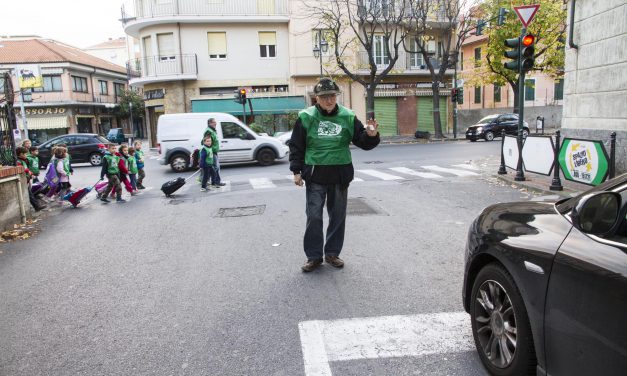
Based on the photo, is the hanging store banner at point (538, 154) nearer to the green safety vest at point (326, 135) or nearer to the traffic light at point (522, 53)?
the traffic light at point (522, 53)

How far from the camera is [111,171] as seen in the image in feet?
37.1

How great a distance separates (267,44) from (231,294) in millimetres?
29681

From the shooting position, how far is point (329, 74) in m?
31.4

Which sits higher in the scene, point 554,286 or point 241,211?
point 554,286

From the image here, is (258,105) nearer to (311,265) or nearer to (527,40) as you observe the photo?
(527,40)

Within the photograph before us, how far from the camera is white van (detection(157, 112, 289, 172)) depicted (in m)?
17.1

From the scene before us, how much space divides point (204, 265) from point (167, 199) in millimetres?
6009

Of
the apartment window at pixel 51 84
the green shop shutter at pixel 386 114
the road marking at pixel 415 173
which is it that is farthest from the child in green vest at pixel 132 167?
the apartment window at pixel 51 84

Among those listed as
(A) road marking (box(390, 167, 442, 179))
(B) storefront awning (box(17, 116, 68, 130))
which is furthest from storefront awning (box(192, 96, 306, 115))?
(B) storefront awning (box(17, 116, 68, 130))

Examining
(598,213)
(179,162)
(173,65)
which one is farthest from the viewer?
(173,65)

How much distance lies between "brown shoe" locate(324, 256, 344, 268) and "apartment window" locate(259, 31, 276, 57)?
28.6m

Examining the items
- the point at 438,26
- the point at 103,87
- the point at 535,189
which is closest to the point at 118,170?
the point at 535,189

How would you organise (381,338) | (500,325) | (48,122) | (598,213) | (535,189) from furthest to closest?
(48,122) → (535,189) → (381,338) → (500,325) → (598,213)

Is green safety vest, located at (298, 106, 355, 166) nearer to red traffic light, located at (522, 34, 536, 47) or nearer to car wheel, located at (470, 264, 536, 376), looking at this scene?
car wheel, located at (470, 264, 536, 376)
